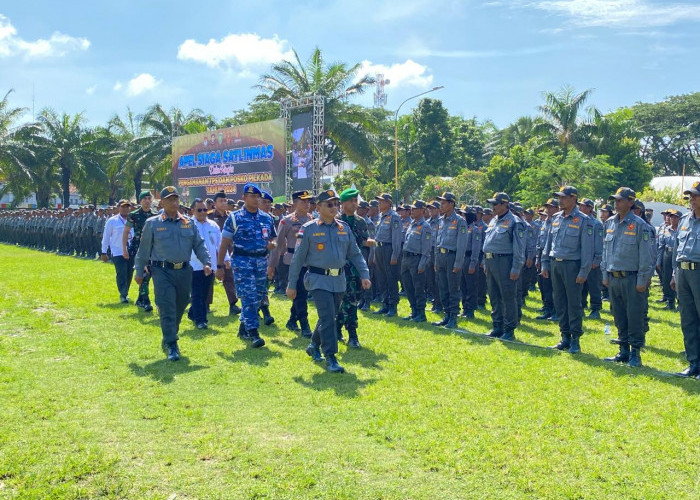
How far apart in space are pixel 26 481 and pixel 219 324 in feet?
18.8

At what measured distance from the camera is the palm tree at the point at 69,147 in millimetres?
39531

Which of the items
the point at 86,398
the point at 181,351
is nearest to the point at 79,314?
the point at 181,351

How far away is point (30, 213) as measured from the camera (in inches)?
1222

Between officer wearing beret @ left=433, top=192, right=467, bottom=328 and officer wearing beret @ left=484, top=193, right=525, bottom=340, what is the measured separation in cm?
101

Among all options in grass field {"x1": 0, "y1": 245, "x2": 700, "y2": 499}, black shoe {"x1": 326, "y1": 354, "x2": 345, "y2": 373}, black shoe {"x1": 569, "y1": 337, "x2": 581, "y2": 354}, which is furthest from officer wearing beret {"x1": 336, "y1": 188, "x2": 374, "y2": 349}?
black shoe {"x1": 569, "y1": 337, "x2": 581, "y2": 354}

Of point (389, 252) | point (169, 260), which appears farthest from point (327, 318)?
point (389, 252)

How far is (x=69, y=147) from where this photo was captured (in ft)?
132

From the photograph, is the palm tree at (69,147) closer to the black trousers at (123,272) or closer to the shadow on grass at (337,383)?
the black trousers at (123,272)

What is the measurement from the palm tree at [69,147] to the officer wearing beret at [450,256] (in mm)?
35682

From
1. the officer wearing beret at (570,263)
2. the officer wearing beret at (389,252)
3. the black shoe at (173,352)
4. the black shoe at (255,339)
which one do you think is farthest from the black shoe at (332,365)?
the officer wearing beret at (389,252)

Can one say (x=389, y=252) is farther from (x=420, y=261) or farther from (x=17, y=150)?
(x=17, y=150)

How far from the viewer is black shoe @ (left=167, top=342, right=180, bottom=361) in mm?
7215

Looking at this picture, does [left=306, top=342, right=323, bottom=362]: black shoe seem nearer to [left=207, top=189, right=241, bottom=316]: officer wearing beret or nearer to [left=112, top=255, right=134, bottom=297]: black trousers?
[left=207, top=189, right=241, bottom=316]: officer wearing beret

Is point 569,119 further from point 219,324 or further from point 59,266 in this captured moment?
point 219,324
